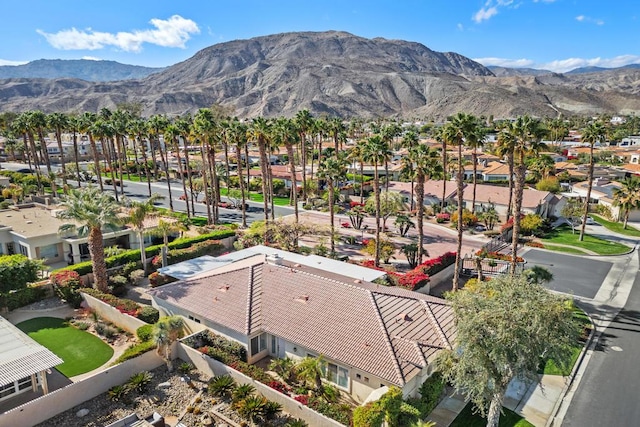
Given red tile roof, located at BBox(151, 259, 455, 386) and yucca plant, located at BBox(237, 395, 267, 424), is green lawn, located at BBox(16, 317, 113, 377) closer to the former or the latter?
red tile roof, located at BBox(151, 259, 455, 386)

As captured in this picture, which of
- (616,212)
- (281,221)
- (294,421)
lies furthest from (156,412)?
(616,212)

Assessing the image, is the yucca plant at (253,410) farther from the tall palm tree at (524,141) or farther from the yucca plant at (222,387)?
the tall palm tree at (524,141)

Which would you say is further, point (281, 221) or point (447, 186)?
point (447, 186)

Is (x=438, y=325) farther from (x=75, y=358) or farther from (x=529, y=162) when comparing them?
(x=529, y=162)

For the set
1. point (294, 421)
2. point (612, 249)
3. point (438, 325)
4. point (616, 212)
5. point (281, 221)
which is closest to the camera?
point (294, 421)

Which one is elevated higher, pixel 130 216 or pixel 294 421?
pixel 130 216

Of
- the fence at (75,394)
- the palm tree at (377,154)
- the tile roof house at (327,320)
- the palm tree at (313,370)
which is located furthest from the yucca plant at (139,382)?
the palm tree at (377,154)

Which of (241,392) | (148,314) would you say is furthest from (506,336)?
(148,314)
